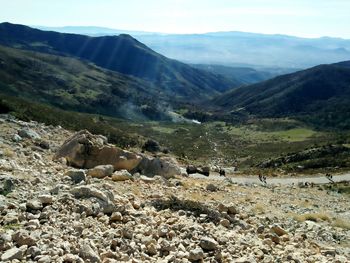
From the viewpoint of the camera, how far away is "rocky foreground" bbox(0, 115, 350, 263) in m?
10.3

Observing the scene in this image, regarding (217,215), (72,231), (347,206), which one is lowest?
(347,206)

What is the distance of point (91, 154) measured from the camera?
26797mm

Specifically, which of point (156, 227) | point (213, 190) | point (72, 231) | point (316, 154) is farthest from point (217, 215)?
point (316, 154)

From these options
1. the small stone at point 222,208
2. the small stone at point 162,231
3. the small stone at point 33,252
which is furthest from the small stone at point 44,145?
the small stone at point 33,252

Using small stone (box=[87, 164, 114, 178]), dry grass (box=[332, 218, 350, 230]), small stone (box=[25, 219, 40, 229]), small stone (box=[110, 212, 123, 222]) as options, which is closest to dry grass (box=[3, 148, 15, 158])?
small stone (box=[87, 164, 114, 178])

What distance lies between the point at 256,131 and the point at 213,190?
150 meters

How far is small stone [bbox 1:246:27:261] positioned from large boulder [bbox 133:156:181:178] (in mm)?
18065

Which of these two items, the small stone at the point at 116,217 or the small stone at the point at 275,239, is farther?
the small stone at the point at 275,239

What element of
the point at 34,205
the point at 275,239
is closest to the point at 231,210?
the point at 275,239

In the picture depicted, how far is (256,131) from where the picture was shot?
172125 mm

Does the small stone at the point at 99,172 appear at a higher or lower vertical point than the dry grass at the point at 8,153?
lower

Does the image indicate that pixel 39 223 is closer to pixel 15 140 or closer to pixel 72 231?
pixel 72 231

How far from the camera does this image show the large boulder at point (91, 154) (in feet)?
84.6

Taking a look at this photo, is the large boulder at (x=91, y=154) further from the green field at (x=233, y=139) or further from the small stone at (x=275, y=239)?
the green field at (x=233, y=139)
